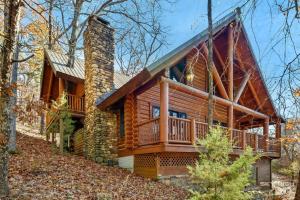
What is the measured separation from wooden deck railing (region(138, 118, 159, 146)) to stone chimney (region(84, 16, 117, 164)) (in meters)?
2.21

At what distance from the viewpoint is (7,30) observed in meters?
7.27

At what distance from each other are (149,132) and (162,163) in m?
1.33

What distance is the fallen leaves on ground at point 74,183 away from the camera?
803 centimetres

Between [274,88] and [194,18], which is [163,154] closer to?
[194,18]

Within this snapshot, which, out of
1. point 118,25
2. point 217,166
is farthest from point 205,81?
point 217,166

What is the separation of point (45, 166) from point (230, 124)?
25.5ft

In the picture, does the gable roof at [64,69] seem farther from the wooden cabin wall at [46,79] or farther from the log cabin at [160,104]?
the wooden cabin wall at [46,79]

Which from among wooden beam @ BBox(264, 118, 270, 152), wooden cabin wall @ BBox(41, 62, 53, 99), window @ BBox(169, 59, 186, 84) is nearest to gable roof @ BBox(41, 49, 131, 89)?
wooden cabin wall @ BBox(41, 62, 53, 99)

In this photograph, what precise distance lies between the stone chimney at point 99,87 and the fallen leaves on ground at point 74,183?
4.82ft

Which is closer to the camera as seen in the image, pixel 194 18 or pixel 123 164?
pixel 194 18

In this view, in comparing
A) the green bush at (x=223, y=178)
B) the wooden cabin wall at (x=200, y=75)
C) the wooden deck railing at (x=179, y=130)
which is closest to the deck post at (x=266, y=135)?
the wooden cabin wall at (x=200, y=75)

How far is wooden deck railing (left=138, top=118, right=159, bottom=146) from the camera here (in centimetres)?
1172

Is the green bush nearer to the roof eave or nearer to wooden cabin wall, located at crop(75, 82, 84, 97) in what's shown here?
the roof eave

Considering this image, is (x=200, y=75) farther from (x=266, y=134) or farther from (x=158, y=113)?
(x=266, y=134)
